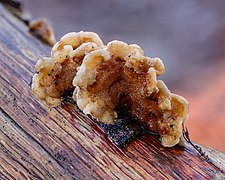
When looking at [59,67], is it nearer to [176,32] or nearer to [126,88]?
[126,88]

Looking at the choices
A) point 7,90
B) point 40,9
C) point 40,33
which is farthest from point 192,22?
point 7,90

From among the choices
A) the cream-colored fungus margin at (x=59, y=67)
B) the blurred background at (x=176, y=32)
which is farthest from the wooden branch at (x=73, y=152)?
the blurred background at (x=176, y=32)

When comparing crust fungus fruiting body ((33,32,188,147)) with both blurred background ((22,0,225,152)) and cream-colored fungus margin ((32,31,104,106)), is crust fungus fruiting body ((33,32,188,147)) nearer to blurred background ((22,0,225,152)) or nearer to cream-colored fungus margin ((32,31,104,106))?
cream-colored fungus margin ((32,31,104,106))

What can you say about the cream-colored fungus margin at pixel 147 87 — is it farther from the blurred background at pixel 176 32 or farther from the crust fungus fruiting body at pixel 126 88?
the blurred background at pixel 176 32

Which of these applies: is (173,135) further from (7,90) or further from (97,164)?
(7,90)

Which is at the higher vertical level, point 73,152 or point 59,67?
point 59,67

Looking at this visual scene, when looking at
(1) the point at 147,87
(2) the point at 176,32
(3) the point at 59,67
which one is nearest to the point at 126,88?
(1) the point at 147,87

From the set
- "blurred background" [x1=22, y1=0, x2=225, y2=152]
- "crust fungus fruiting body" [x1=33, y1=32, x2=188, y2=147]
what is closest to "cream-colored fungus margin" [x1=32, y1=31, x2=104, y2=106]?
"crust fungus fruiting body" [x1=33, y1=32, x2=188, y2=147]
